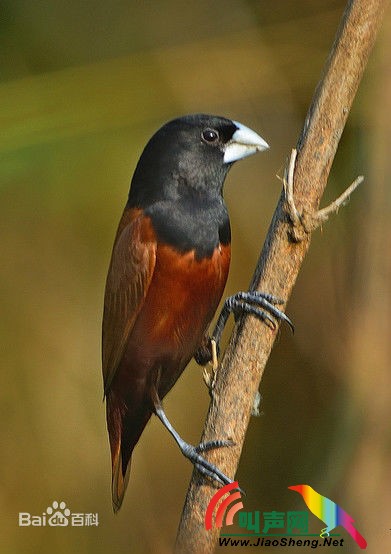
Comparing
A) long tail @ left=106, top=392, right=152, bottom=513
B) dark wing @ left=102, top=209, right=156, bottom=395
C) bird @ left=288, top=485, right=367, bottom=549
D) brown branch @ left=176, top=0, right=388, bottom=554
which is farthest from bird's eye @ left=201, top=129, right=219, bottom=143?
bird @ left=288, top=485, right=367, bottom=549

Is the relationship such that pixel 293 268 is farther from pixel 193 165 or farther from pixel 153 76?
pixel 153 76

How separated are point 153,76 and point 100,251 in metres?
0.40

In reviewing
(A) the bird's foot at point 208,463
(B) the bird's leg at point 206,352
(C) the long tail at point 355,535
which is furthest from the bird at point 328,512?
(B) the bird's leg at point 206,352

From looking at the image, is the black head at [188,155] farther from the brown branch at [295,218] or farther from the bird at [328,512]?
the bird at [328,512]

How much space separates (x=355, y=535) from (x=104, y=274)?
75cm

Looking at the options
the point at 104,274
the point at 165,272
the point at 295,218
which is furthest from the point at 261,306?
the point at 104,274

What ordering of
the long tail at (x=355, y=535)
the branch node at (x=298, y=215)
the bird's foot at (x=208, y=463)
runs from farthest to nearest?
the long tail at (x=355, y=535) → the bird's foot at (x=208, y=463) → the branch node at (x=298, y=215)

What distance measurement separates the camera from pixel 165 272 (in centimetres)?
170

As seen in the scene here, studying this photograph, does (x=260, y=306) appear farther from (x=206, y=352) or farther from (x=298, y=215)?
(x=206, y=352)

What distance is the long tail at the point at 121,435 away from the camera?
174cm

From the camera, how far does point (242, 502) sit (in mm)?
1677

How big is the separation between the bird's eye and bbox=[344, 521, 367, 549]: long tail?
0.85m

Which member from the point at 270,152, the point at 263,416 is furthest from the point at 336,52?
the point at 263,416

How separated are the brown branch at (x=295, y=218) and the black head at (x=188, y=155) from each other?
0.31 metres
